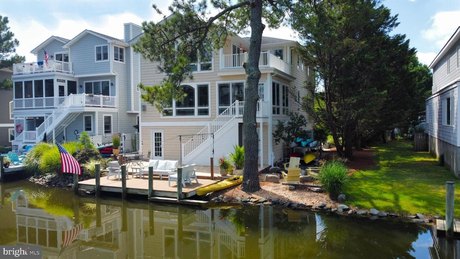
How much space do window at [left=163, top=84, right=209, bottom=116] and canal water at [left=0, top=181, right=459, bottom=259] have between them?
29.6 feet

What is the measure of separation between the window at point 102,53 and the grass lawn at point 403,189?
22928 millimetres

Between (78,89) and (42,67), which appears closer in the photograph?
(42,67)

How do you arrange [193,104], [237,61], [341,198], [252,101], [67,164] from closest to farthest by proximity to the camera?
[341,198], [252,101], [67,164], [237,61], [193,104]

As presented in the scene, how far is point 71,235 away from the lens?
1093 cm

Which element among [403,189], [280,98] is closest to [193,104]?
[280,98]

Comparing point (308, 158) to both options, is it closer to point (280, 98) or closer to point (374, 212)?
point (280, 98)

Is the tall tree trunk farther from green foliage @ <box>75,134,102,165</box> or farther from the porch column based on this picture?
green foliage @ <box>75,134,102,165</box>

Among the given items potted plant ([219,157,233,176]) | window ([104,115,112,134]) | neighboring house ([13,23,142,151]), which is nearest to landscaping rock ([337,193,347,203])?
potted plant ([219,157,233,176])

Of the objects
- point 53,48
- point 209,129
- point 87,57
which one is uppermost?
point 53,48

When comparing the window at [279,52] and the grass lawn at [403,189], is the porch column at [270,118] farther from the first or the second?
the window at [279,52]

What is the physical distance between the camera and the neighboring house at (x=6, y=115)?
3624 cm

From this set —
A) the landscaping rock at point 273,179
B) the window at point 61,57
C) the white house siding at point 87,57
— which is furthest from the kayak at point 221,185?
the window at point 61,57

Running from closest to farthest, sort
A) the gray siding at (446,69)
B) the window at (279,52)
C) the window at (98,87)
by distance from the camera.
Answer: the gray siding at (446,69) < the window at (279,52) < the window at (98,87)

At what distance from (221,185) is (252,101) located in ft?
12.3
